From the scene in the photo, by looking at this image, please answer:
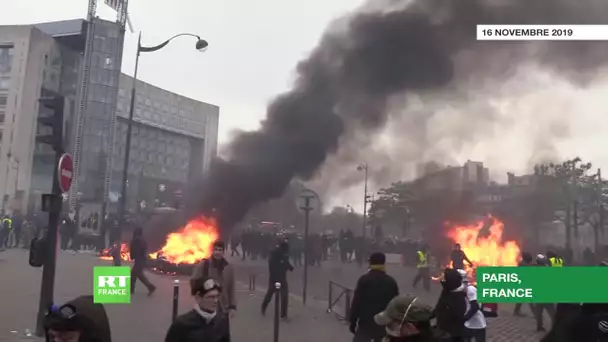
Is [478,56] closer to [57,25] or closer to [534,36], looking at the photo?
[534,36]

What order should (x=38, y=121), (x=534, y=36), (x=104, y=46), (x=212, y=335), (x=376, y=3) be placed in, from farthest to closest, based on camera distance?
(x=376, y=3)
(x=104, y=46)
(x=534, y=36)
(x=38, y=121)
(x=212, y=335)

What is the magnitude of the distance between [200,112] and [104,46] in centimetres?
183

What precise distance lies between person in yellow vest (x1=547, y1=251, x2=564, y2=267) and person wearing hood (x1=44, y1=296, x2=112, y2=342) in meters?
6.35

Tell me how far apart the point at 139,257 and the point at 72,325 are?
21.0 ft

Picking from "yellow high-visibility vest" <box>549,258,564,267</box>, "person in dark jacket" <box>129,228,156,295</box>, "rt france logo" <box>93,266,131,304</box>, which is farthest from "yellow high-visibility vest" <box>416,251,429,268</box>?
"rt france logo" <box>93,266,131,304</box>

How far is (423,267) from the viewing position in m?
8.30

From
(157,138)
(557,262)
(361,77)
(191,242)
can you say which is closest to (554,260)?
(557,262)

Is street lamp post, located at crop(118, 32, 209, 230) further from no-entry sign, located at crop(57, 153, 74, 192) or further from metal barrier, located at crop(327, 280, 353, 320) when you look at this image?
metal barrier, located at crop(327, 280, 353, 320)

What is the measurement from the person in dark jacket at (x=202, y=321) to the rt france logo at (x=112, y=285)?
199 inches

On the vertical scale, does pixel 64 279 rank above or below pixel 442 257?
below

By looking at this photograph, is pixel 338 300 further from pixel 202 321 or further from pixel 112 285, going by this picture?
pixel 202 321

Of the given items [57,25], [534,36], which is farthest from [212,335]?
[57,25]

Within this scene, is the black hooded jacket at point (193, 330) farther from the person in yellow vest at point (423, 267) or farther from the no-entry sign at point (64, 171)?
the person in yellow vest at point (423, 267)

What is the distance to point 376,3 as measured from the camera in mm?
8586
